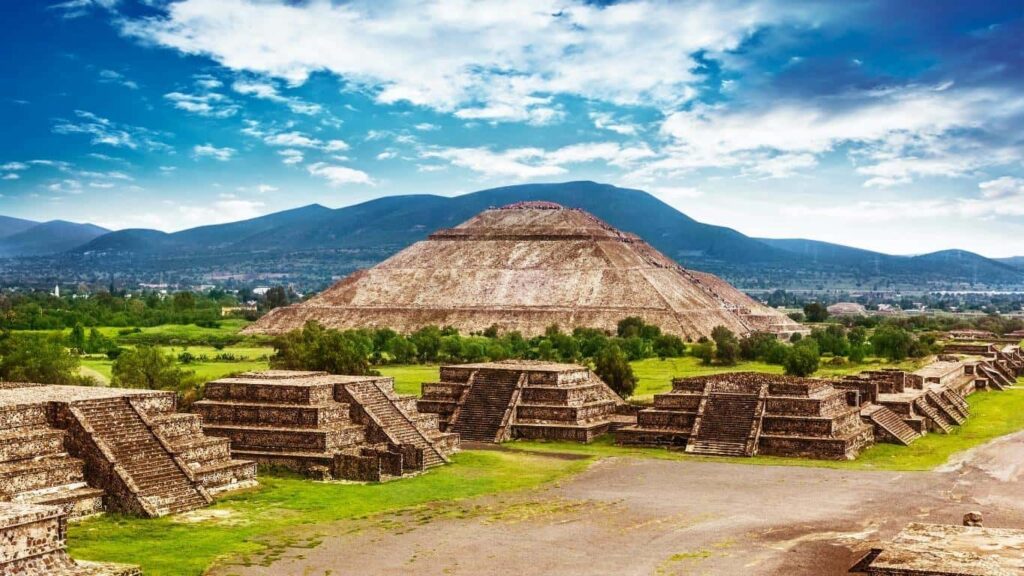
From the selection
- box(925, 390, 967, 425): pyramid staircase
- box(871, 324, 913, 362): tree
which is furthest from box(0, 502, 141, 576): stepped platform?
box(871, 324, 913, 362): tree

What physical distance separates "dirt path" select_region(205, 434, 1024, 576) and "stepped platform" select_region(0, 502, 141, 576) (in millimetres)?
4589

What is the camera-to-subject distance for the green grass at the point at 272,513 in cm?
2722

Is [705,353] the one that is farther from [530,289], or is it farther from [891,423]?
[530,289]

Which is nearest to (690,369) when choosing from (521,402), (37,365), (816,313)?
(521,402)

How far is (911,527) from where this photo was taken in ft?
82.2

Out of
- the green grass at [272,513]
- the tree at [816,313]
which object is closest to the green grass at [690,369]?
the green grass at [272,513]

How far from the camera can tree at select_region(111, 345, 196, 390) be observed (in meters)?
54.2

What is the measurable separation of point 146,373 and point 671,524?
107 ft

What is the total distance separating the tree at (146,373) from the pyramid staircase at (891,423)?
1277 inches

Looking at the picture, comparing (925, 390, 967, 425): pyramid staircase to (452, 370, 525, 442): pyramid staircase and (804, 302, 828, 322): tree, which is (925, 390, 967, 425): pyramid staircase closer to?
(452, 370, 525, 442): pyramid staircase

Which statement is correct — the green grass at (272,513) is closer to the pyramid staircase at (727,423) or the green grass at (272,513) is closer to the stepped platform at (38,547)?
the stepped platform at (38,547)

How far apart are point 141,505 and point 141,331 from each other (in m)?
90.8

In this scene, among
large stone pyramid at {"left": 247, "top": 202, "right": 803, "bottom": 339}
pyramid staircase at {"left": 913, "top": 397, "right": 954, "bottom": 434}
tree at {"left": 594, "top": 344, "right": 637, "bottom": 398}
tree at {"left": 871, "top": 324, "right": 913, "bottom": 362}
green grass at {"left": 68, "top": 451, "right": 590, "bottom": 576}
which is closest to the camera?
green grass at {"left": 68, "top": 451, "right": 590, "bottom": 576}

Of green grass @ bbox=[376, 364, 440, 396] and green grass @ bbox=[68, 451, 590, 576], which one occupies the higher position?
green grass @ bbox=[376, 364, 440, 396]
